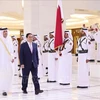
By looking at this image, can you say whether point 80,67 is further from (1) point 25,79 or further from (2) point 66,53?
(1) point 25,79

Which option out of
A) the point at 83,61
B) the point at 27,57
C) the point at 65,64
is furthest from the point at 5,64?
the point at 65,64

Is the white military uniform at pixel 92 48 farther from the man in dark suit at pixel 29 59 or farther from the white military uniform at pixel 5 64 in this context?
the white military uniform at pixel 5 64

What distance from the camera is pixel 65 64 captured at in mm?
10625

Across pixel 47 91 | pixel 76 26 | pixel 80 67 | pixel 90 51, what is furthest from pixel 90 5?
pixel 47 91

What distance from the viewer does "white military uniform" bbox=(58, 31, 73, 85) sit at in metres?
10.6

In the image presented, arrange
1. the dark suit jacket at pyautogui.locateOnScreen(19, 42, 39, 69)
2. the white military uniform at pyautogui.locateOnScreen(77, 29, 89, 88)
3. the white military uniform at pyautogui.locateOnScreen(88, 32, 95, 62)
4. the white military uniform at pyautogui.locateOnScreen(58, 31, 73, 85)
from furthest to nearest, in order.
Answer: the white military uniform at pyautogui.locateOnScreen(88, 32, 95, 62)
the white military uniform at pyautogui.locateOnScreen(58, 31, 73, 85)
the white military uniform at pyautogui.locateOnScreen(77, 29, 89, 88)
the dark suit jacket at pyautogui.locateOnScreen(19, 42, 39, 69)

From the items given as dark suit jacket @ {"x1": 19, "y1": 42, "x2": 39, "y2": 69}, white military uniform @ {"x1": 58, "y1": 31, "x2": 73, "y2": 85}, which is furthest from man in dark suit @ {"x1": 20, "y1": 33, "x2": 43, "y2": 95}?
white military uniform @ {"x1": 58, "y1": 31, "x2": 73, "y2": 85}

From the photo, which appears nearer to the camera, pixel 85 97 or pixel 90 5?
pixel 85 97

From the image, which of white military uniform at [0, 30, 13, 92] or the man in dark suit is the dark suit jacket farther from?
white military uniform at [0, 30, 13, 92]

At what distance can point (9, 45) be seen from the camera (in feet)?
27.2

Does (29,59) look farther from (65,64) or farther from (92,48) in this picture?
(92,48)

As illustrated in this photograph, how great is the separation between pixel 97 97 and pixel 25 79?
2.00 m

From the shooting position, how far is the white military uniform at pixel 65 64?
417 inches

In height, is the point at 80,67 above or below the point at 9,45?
below
